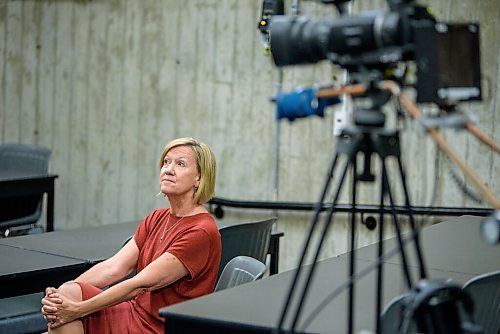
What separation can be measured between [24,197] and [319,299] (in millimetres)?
4144

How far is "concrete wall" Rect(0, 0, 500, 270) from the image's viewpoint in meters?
6.23

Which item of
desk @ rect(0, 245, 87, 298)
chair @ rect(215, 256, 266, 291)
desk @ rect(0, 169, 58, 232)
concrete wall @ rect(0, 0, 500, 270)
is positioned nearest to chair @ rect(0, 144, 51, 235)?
desk @ rect(0, 169, 58, 232)

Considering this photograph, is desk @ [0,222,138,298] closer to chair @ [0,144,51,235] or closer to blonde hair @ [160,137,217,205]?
blonde hair @ [160,137,217,205]

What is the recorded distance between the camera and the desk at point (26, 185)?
638 centimetres

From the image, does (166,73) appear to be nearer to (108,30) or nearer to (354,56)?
(108,30)

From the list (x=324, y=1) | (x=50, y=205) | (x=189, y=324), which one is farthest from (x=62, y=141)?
(x=324, y=1)

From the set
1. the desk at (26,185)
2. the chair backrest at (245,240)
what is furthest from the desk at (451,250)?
the desk at (26,185)

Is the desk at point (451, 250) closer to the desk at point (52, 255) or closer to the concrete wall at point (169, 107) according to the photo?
the desk at point (52, 255)

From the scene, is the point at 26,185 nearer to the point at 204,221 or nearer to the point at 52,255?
the point at 52,255

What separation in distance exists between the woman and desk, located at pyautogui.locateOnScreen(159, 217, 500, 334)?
37cm

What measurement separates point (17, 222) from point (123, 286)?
3.34 m

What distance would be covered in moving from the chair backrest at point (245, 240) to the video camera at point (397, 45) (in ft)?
6.52

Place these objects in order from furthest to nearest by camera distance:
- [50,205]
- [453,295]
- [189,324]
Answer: [50,205]
[189,324]
[453,295]

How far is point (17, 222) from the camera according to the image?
6809 mm
